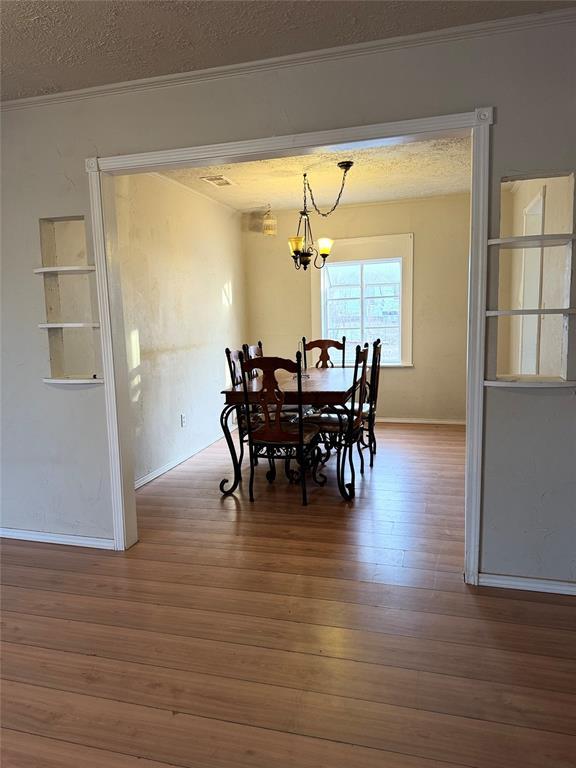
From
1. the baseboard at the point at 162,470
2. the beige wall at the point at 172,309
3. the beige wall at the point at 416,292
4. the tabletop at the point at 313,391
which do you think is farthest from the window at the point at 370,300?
the baseboard at the point at 162,470

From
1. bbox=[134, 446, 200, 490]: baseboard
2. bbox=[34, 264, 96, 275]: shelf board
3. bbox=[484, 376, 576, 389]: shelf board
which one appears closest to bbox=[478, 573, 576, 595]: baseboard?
bbox=[484, 376, 576, 389]: shelf board

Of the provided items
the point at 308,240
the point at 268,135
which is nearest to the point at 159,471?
the point at 268,135

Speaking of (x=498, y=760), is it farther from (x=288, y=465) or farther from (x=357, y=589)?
(x=288, y=465)

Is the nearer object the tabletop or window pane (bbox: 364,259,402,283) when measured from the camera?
the tabletop

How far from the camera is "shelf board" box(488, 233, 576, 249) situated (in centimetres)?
205

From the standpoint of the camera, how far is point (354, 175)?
4.39 m

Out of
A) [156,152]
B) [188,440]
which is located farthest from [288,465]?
[156,152]

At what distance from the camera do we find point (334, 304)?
5.87m

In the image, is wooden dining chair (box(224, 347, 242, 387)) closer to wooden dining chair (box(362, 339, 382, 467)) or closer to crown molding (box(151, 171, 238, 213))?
wooden dining chair (box(362, 339, 382, 467))

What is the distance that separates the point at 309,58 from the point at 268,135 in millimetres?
365

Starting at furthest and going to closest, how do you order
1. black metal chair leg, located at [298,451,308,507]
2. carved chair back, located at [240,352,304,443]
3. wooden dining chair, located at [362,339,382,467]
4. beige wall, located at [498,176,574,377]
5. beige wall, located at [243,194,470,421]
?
beige wall, located at [243,194,470,421] → wooden dining chair, located at [362,339,382,467] → black metal chair leg, located at [298,451,308,507] → carved chair back, located at [240,352,304,443] → beige wall, located at [498,176,574,377]

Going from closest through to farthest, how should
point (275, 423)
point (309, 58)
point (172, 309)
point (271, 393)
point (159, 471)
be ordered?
point (309, 58) < point (271, 393) < point (275, 423) < point (159, 471) < point (172, 309)

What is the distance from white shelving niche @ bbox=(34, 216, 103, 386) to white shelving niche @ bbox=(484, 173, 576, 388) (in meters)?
2.30

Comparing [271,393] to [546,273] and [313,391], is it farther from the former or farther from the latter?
[546,273]
